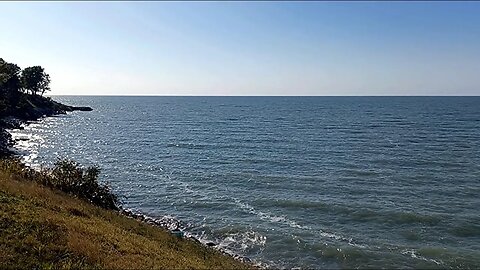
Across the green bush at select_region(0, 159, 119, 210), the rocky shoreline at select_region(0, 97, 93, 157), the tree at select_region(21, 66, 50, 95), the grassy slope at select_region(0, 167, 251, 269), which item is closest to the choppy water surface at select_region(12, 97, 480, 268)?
Result: the rocky shoreline at select_region(0, 97, 93, 157)

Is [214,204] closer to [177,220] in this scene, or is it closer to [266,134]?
[177,220]

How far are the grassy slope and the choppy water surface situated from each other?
27.5ft

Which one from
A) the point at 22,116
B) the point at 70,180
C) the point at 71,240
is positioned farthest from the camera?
the point at 22,116

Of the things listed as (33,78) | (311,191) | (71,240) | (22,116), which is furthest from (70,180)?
(33,78)

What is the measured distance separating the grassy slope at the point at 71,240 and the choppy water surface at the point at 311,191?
330 inches

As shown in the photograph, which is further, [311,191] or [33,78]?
[33,78]

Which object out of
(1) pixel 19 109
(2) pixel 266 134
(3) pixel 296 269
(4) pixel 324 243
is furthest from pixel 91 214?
(1) pixel 19 109

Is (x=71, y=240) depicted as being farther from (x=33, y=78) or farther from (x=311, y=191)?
(x=33, y=78)

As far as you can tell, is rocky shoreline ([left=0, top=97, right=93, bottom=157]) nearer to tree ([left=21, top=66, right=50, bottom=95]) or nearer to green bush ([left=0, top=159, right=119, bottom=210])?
tree ([left=21, top=66, right=50, bottom=95])

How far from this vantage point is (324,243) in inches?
1292

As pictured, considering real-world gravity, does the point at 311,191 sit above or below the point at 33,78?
below

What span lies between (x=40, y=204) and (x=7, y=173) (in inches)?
372

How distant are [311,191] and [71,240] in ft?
108

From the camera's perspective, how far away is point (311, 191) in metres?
47.3
